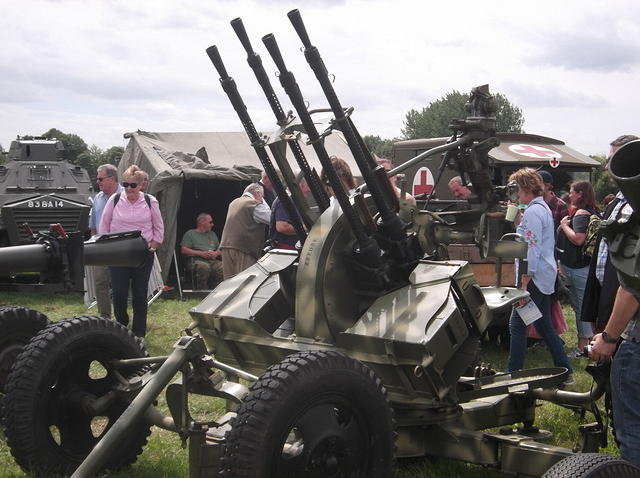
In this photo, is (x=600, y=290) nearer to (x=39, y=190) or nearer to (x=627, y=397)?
(x=627, y=397)

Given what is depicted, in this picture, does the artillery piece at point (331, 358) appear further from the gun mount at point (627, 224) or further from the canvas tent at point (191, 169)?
the canvas tent at point (191, 169)

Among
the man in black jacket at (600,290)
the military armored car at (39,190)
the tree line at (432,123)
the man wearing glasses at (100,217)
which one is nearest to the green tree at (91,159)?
the tree line at (432,123)

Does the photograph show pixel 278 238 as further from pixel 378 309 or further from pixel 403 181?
pixel 378 309

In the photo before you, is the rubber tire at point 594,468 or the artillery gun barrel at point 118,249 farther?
the artillery gun barrel at point 118,249

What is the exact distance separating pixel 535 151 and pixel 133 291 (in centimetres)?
850

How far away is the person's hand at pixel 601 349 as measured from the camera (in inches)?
148

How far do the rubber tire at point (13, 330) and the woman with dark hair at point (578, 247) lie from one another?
5.15 metres

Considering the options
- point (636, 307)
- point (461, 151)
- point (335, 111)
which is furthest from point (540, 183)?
point (636, 307)

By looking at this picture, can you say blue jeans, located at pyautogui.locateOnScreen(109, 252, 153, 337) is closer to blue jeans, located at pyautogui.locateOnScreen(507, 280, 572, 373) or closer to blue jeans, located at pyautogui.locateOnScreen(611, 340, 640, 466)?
blue jeans, located at pyautogui.locateOnScreen(507, 280, 572, 373)

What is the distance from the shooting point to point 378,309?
484 centimetres

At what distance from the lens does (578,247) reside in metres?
8.47

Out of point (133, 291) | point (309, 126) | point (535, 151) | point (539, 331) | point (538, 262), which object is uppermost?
point (309, 126)

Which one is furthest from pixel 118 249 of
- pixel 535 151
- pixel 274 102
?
pixel 535 151

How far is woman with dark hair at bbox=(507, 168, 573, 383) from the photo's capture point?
699 cm
